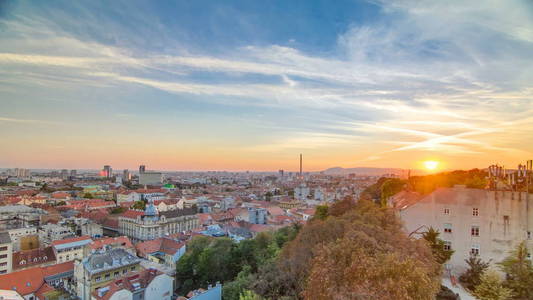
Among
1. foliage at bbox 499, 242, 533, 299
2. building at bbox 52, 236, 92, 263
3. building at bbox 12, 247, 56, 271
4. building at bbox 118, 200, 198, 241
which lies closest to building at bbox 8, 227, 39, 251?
building at bbox 12, 247, 56, 271

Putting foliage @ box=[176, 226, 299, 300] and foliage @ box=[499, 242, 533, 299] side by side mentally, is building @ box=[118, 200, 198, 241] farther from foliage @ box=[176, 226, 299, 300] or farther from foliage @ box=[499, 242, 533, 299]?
foliage @ box=[499, 242, 533, 299]

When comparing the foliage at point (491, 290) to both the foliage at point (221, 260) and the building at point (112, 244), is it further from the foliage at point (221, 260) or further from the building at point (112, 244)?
the building at point (112, 244)

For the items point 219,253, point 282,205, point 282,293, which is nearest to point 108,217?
point 219,253

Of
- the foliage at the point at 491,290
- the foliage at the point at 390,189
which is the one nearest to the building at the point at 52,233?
the foliage at the point at 390,189

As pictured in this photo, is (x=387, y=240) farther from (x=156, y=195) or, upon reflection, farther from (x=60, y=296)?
(x=156, y=195)

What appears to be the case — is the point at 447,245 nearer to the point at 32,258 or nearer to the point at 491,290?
the point at 491,290
